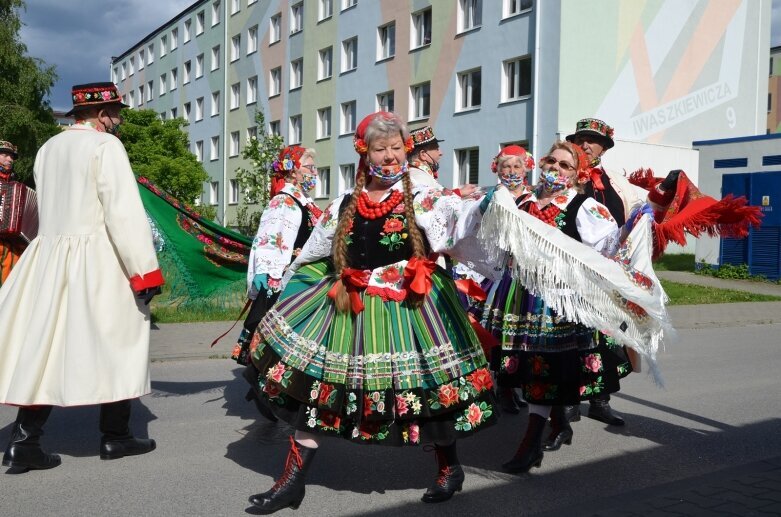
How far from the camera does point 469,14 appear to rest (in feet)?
84.2

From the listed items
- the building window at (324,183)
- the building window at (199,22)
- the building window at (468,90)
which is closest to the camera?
the building window at (468,90)

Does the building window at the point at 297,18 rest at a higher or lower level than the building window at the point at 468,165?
higher

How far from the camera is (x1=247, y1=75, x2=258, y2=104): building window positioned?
39938 mm

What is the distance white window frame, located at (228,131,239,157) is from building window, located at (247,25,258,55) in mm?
4379

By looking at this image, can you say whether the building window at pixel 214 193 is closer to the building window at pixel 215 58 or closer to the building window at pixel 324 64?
the building window at pixel 215 58

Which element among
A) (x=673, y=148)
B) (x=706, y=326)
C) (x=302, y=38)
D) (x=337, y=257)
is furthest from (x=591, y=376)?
(x=302, y=38)

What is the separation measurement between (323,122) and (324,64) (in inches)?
98.0

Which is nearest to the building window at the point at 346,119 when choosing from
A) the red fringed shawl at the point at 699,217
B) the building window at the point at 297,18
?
the building window at the point at 297,18

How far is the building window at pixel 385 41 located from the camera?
2947cm

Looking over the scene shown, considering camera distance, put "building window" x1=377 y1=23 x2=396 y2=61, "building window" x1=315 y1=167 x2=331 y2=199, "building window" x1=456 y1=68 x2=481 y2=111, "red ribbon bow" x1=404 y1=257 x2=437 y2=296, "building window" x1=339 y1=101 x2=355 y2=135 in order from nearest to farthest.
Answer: "red ribbon bow" x1=404 y1=257 x2=437 y2=296, "building window" x1=456 y1=68 x2=481 y2=111, "building window" x1=377 y1=23 x2=396 y2=61, "building window" x1=339 y1=101 x2=355 y2=135, "building window" x1=315 y1=167 x2=331 y2=199

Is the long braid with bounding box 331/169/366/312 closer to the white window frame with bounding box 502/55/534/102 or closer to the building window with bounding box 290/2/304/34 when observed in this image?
the white window frame with bounding box 502/55/534/102

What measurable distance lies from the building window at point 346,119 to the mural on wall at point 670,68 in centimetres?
1179

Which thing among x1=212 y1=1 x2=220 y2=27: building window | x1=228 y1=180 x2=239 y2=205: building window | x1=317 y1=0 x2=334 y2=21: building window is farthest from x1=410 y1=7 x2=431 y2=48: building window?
x1=212 y1=1 x2=220 y2=27: building window

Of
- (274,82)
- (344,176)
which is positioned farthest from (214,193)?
(344,176)
